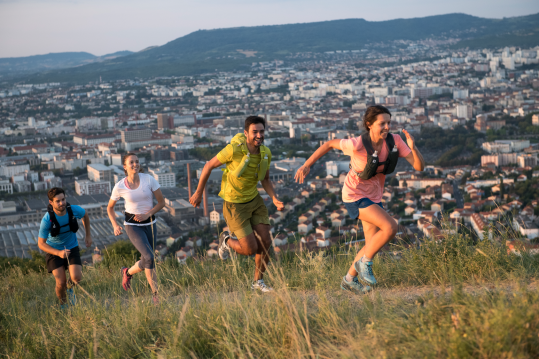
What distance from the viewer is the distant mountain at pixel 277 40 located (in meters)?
101

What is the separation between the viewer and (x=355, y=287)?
268 cm

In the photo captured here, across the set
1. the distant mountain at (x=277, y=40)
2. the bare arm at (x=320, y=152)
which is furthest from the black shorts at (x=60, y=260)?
the distant mountain at (x=277, y=40)

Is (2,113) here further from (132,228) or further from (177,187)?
(132,228)

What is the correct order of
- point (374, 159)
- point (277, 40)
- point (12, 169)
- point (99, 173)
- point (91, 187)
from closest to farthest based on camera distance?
point (374, 159) → point (91, 187) → point (99, 173) → point (12, 169) → point (277, 40)

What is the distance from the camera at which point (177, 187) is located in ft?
89.5

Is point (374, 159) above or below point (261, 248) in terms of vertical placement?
above

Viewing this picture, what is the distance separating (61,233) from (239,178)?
108cm

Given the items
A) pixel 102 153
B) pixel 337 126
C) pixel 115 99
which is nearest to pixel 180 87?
pixel 115 99

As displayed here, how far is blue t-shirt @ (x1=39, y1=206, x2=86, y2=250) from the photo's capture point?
331cm

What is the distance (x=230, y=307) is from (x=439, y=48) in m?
118

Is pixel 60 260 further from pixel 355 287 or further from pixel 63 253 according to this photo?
pixel 355 287

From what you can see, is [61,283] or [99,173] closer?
[61,283]

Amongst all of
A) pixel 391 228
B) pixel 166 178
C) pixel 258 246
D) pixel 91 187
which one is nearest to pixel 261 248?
pixel 258 246

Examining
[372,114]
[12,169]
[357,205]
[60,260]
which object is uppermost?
[372,114]
